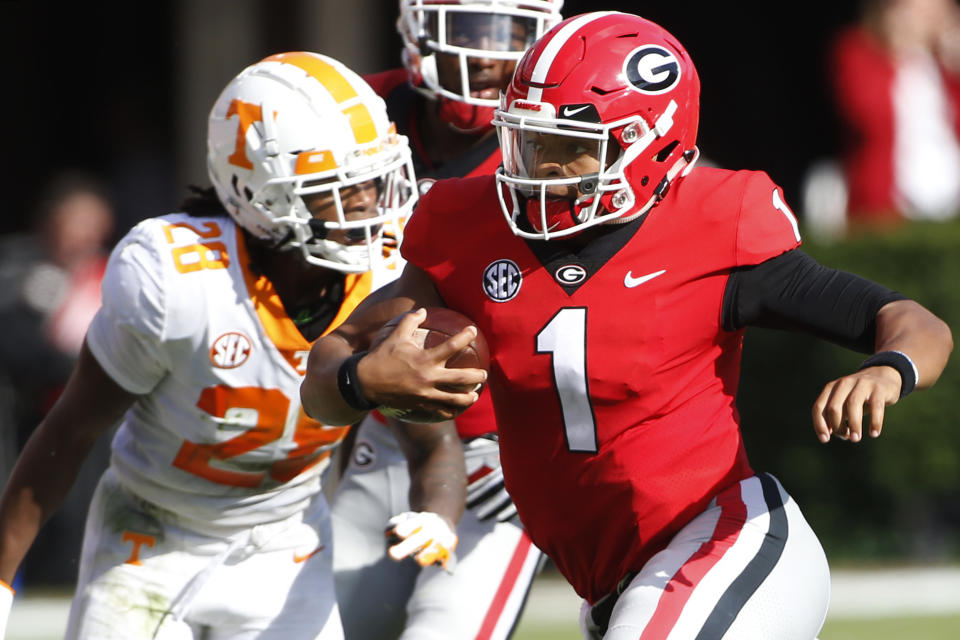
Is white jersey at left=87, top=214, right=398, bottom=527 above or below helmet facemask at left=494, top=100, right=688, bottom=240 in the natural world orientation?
below

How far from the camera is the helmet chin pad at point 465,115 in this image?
4.39 meters

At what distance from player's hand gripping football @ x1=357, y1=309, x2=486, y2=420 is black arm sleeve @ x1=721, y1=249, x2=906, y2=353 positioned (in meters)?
0.58

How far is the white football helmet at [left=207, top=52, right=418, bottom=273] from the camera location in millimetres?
3771

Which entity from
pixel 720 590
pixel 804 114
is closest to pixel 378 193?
pixel 720 590

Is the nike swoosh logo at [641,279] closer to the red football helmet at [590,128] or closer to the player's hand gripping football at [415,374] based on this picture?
the red football helmet at [590,128]

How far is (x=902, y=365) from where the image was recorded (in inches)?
115

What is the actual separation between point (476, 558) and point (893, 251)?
3.96 m

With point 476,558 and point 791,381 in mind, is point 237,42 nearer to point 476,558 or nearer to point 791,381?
point 791,381

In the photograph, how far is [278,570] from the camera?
3.87m

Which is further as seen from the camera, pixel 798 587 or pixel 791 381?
pixel 791 381

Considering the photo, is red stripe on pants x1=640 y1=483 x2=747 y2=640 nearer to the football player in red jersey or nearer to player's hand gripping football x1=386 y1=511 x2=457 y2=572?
the football player in red jersey

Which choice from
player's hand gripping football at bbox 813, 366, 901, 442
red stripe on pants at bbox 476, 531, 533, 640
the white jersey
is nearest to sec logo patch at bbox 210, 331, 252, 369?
the white jersey

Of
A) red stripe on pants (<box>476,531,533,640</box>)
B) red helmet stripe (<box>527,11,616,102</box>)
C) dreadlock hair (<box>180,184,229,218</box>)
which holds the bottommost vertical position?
red stripe on pants (<box>476,531,533,640</box>)

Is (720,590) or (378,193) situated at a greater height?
(378,193)
